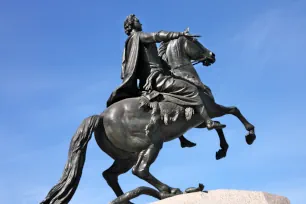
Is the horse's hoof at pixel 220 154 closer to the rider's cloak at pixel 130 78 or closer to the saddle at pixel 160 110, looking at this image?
the saddle at pixel 160 110

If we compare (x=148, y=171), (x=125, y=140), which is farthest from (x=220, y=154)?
(x=125, y=140)

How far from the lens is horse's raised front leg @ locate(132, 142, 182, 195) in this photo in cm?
675

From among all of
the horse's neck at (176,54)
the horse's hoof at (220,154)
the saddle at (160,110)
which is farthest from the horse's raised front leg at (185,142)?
the horse's neck at (176,54)

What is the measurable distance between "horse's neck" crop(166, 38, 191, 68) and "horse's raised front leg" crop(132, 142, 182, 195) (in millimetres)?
1439

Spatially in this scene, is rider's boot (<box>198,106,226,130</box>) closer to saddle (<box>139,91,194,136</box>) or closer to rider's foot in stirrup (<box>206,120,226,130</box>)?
rider's foot in stirrup (<box>206,120,226,130</box>)

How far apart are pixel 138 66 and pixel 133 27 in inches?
25.8

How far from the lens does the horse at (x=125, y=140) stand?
6871 millimetres

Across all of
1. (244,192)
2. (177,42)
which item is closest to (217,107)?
(177,42)

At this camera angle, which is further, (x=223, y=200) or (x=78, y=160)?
(x=78, y=160)

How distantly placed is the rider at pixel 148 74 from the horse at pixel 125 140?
9.3 inches

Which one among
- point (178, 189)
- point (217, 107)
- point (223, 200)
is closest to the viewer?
point (223, 200)

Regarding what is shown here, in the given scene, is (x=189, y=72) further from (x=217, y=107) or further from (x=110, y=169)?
(x=110, y=169)

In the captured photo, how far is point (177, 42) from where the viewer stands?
7.76 m

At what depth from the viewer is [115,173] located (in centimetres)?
752
